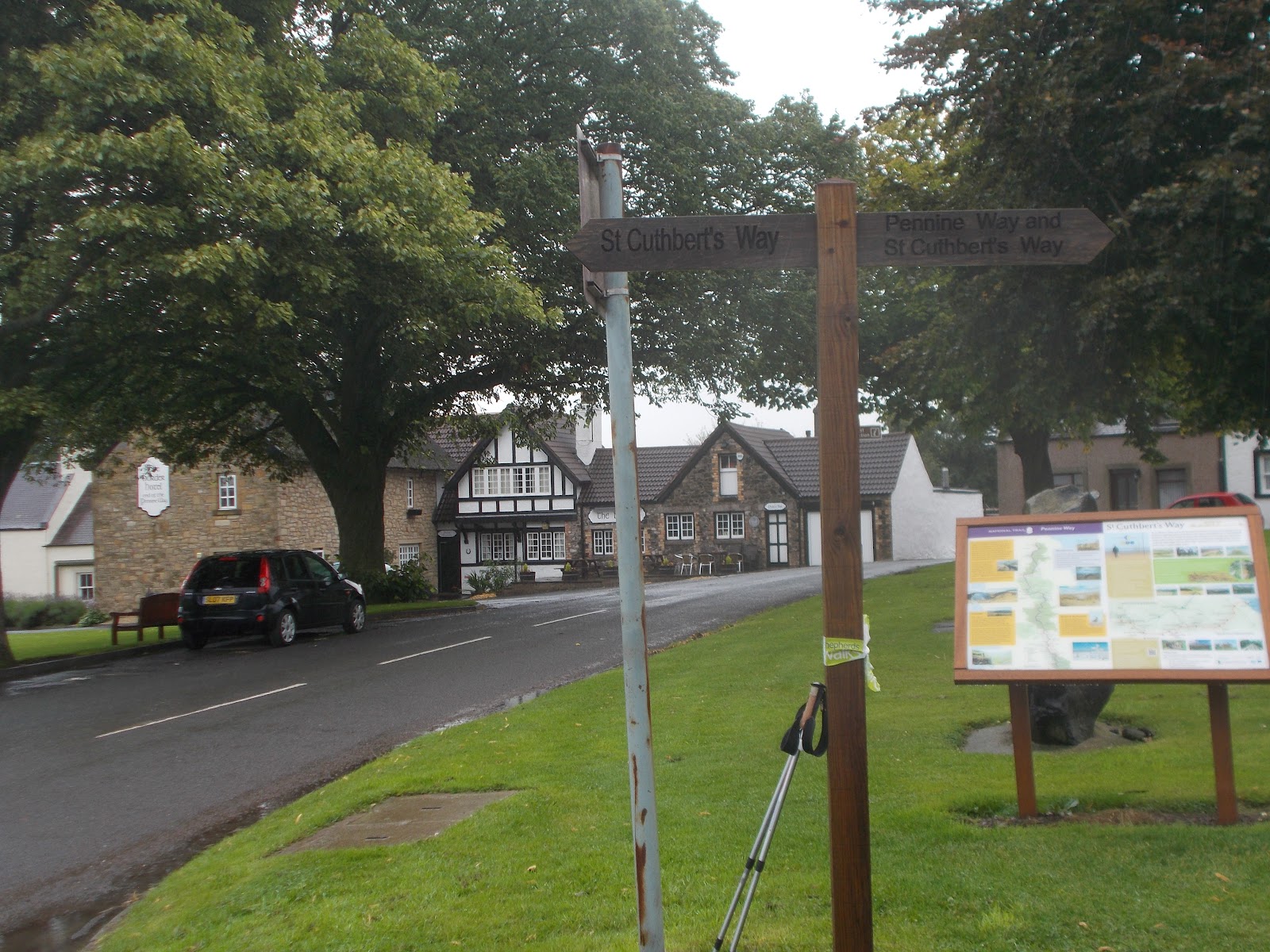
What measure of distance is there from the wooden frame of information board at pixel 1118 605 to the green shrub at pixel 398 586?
2325cm

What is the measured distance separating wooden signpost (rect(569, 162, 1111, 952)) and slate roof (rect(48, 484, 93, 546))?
5667 cm

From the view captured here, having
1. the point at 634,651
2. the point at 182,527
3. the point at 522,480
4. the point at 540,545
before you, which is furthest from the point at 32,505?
the point at 634,651

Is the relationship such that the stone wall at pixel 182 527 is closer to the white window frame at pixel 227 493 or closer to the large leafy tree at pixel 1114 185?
the white window frame at pixel 227 493

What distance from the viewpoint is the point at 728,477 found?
5775cm

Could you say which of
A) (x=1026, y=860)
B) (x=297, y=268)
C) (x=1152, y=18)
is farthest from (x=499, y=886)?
(x=297, y=268)

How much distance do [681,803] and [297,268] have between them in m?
12.5

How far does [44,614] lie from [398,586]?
2334 centimetres

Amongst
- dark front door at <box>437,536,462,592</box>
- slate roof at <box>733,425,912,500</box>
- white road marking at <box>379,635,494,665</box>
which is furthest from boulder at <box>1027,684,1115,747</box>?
dark front door at <box>437,536,462,592</box>

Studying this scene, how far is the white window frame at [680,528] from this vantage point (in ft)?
192

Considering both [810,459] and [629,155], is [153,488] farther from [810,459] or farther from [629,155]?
[810,459]

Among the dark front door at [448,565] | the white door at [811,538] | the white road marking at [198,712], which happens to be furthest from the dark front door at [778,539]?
the white road marking at [198,712]

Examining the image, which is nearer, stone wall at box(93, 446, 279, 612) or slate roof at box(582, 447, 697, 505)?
stone wall at box(93, 446, 279, 612)

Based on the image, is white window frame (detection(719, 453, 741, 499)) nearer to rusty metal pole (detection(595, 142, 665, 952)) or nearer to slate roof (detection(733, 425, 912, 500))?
slate roof (detection(733, 425, 912, 500))

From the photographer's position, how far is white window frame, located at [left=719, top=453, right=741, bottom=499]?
189ft
